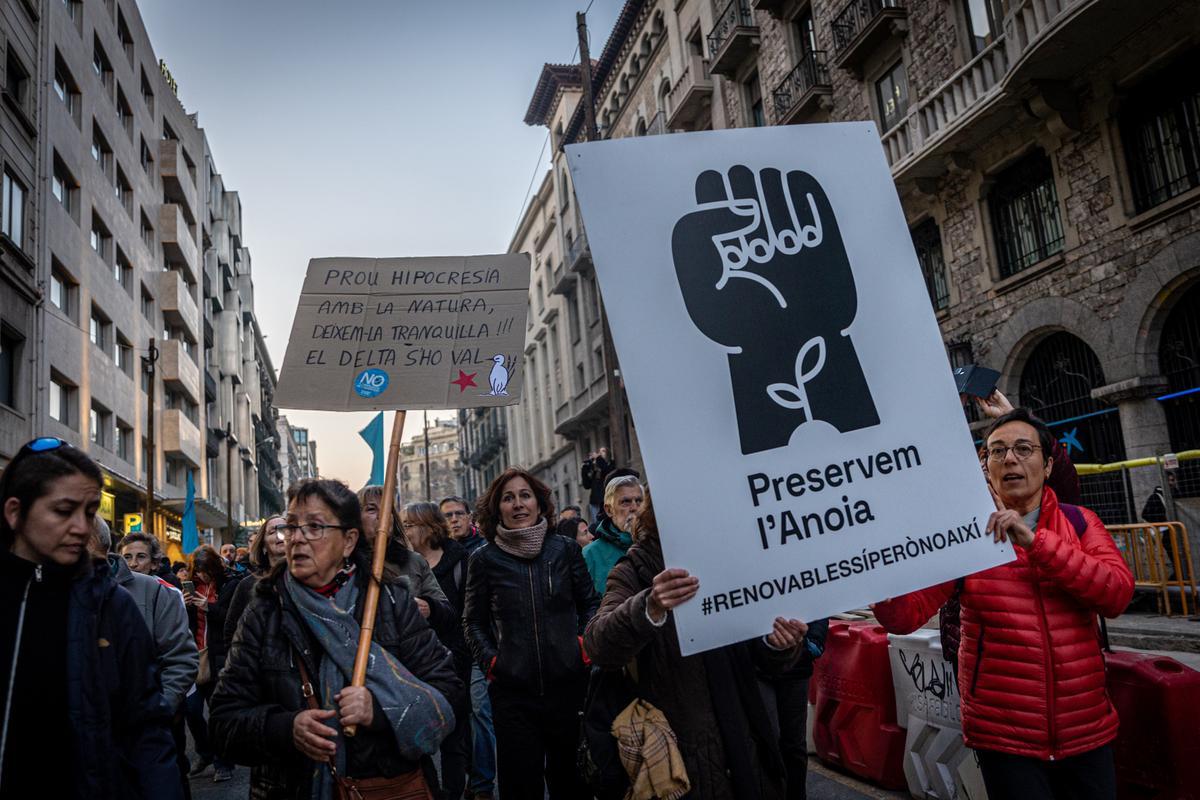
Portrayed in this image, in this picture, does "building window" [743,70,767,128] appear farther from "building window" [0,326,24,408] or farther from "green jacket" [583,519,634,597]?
"green jacket" [583,519,634,597]

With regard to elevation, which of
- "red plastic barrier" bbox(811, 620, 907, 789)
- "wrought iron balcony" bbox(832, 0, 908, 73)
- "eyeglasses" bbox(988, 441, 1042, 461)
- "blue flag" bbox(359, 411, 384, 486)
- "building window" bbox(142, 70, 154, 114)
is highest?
"building window" bbox(142, 70, 154, 114)

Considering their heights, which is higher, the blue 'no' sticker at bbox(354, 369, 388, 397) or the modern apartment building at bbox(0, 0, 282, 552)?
the modern apartment building at bbox(0, 0, 282, 552)

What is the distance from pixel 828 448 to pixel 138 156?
33.7m

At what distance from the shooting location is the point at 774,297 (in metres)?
2.82

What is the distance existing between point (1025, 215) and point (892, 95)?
4285 millimetres

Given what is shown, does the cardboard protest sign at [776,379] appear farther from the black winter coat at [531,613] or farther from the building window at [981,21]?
the building window at [981,21]

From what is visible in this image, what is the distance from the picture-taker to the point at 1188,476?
10.1 meters

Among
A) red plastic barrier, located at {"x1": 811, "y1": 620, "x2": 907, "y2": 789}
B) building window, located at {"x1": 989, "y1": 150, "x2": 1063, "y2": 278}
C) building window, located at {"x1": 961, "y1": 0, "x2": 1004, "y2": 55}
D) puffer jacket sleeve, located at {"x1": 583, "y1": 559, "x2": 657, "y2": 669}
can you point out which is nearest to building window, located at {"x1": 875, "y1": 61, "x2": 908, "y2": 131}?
building window, located at {"x1": 961, "y1": 0, "x2": 1004, "y2": 55}

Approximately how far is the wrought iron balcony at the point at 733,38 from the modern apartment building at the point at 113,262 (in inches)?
624

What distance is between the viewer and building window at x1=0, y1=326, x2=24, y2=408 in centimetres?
1834

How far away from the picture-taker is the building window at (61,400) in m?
21.0

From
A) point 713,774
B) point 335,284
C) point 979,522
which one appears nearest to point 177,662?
point 335,284

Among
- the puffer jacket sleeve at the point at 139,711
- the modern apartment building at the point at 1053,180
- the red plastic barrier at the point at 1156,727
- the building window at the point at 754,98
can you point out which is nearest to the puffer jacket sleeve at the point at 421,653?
the puffer jacket sleeve at the point at 139,711

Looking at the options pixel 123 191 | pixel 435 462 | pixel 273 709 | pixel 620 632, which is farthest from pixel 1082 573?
pixel 435 462
